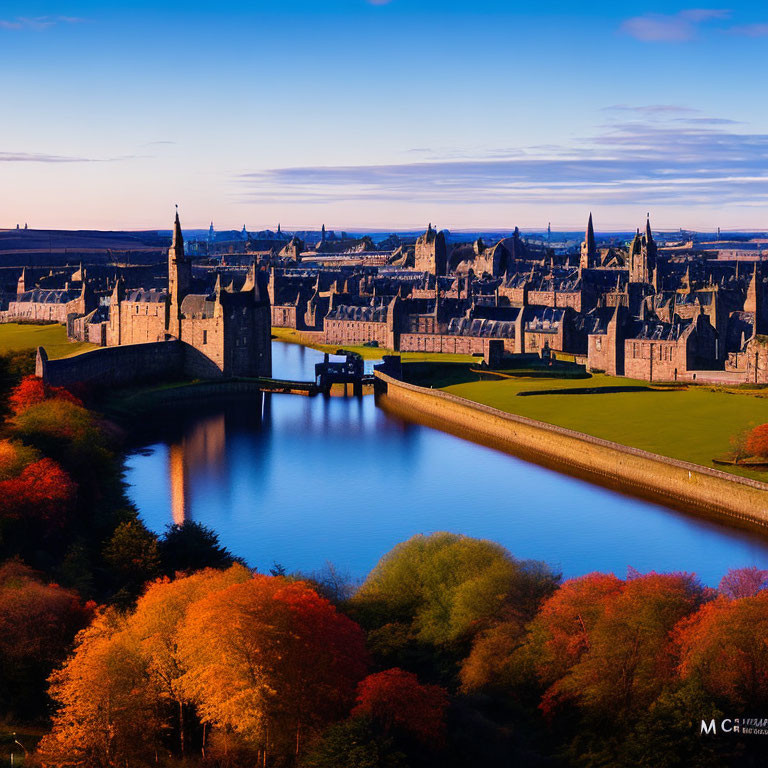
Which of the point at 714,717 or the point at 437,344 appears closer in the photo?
the point at 714,717

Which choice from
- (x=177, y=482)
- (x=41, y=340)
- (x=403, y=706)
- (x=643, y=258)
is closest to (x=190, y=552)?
(x=403, y=706)

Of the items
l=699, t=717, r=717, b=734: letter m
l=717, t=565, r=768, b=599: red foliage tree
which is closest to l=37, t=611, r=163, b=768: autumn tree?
l=699, t=717, r=717, b=734: letter m

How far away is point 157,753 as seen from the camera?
77.5 feet

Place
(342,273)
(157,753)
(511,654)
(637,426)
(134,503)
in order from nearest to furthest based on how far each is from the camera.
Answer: (157,753) < (511,654) < (134,503) < (637,426) < (342,273)

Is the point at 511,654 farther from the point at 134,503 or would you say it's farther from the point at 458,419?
the point at 458,419

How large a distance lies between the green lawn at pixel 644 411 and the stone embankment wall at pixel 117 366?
68.8ft

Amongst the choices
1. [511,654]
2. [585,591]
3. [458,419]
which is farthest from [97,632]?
[458,419]

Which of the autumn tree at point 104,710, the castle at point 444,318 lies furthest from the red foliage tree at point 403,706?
the castle at point 444,318

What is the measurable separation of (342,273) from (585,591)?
150 m

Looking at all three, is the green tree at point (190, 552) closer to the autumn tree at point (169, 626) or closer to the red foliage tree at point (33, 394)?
the autumn tree at point (169, 626)

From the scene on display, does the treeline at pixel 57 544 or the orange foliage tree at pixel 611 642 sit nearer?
the orange foliage tree at pixel 611 642

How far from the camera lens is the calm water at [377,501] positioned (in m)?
41.0

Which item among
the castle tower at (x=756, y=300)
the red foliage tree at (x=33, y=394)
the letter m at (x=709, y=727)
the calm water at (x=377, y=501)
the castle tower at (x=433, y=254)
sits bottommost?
the calm water at (x=377, y=501)

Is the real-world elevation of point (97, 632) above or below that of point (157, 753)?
above
